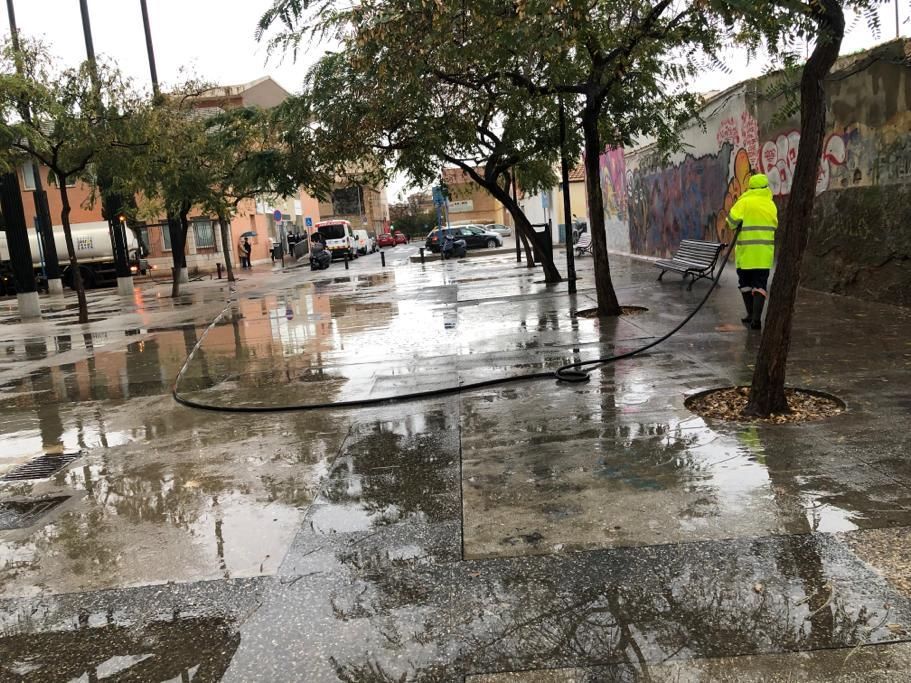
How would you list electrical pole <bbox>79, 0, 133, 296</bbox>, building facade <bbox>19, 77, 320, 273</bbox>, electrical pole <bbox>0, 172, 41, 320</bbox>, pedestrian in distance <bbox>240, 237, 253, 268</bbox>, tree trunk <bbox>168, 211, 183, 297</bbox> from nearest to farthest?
1. electrical pole <bbox>0, 172, 41, 320</bbox>
2. electrical pole <bbox>79, 0, 133, 296</bbox>
3. tree trunk <bbox>168, 211, 183, 297</bbox>
4. pedestrian in distance <bbox>240, 237, 253, 268</bbox>
5. building facade <bbox>19, 77, 320, 273</bbox>

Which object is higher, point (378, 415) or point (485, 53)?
point (485, 53)

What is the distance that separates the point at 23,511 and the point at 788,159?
Result: 455 inches

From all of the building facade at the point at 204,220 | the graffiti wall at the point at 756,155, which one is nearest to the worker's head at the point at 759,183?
the graffiti wall at the point at 756,155

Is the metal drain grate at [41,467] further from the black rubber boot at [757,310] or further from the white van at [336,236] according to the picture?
the white van at [336,236]

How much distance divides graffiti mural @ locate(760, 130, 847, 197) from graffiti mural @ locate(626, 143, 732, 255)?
1901mm

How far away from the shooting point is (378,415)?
22.1 ft

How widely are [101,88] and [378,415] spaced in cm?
1433

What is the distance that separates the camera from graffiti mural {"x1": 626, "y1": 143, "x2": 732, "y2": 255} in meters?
15.7

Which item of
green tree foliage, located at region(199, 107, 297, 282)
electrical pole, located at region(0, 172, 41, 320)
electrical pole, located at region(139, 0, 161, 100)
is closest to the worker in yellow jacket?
green tree foliage, located at region(199, 107, 297, 282)

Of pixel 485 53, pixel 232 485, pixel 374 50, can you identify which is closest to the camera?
pixel 232 485

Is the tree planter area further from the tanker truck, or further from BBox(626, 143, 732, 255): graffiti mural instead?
the tanker truck

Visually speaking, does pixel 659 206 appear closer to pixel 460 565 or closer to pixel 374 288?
pixel 374 288

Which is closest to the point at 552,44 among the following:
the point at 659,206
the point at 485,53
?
the point at 485,53

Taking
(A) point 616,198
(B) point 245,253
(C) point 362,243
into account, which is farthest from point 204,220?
(A) point 616,198
